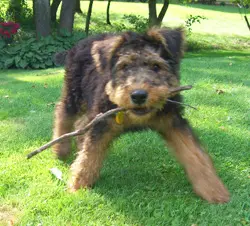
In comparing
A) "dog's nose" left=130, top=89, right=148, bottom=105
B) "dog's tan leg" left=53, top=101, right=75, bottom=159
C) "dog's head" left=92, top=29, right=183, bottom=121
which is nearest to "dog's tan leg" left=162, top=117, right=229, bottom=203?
"dog's head" left=92, top=29, right=183, bottom=121

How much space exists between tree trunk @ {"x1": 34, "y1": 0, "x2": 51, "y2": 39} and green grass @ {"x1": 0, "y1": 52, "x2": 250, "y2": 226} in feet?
29.0

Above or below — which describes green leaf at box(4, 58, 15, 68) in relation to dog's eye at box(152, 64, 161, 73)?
below

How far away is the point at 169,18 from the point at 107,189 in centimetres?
2644

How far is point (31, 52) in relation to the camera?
14.1 metres

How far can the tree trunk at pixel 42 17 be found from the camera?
1475cm

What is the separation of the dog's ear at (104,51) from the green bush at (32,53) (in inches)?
381

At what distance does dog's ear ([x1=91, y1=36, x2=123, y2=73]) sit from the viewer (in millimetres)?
3624

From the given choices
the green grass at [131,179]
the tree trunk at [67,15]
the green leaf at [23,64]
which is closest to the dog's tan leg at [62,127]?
the green grass at [131,179]

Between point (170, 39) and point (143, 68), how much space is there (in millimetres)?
369

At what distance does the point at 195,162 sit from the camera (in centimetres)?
354

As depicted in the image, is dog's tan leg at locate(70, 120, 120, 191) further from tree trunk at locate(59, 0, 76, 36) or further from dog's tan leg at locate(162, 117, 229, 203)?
tree trunk at locate(59, 0, 76, 36)

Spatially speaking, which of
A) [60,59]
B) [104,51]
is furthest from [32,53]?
[104,51]

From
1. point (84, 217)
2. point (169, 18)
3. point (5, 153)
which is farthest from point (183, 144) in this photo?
point (169, 18)

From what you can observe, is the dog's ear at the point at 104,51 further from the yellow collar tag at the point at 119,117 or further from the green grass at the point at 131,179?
the green grass at the point at 131,179
